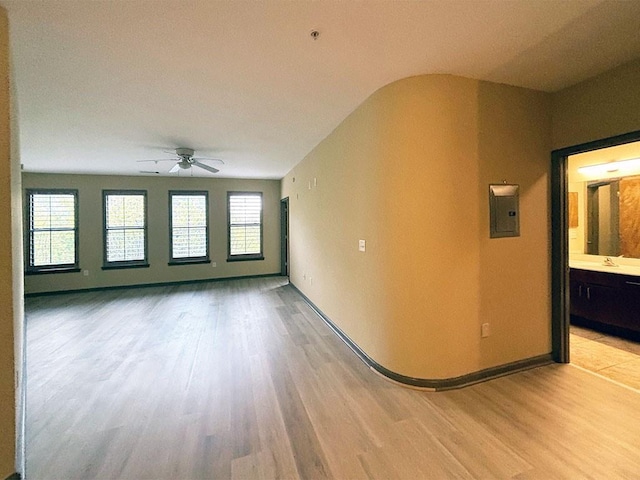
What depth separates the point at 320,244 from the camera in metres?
4.25

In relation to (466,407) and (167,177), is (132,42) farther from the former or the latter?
(167,177)

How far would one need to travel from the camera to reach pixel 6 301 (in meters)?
1.47

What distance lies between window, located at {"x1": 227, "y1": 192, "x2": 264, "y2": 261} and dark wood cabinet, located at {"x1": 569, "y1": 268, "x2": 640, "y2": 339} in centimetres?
619

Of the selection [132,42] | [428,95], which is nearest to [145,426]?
[132,42]

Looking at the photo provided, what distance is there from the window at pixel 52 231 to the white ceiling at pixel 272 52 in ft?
11.7

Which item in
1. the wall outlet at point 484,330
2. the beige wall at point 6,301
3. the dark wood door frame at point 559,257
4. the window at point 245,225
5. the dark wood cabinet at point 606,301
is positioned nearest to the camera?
the beige wall at point 6,301

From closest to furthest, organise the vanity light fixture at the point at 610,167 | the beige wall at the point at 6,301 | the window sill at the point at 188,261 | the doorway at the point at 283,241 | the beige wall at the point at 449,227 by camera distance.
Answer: the beige wall at the point at 6,301
the beige wall at the point at 449,227
the vanity light fixture at the point at 610,167
the window sill at the point at 188,261
the doorway at the point at 283,241

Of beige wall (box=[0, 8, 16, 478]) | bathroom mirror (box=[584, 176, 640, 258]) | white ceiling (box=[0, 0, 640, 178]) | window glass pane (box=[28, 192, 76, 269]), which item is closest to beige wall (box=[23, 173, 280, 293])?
window glass pane (box=[28, 192, 76, 269])

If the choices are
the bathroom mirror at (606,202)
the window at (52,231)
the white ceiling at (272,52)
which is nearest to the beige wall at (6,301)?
the white ceiling at (272,52)

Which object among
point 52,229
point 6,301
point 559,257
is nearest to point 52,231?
point 52,229

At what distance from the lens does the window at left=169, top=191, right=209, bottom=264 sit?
22.2 feet

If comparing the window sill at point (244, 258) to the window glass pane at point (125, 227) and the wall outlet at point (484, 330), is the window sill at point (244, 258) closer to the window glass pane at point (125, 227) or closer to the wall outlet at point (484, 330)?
the window glass pane at point (125, 227)

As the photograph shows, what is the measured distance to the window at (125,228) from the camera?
20.7 feet

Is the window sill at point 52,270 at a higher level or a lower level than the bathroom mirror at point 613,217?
lower
